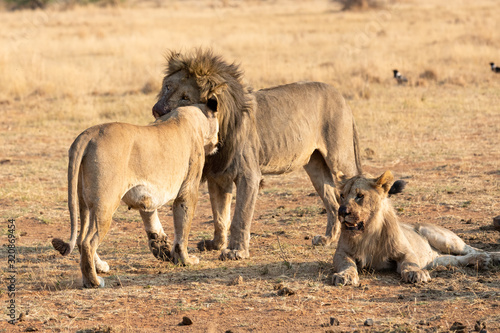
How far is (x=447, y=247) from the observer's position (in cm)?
578

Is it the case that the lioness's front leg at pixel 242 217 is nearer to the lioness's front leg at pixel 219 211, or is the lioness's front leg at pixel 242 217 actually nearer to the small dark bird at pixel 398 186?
the lioness's front leg at pixel 219 211

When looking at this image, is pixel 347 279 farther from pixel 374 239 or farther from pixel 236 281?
pixel 236 281

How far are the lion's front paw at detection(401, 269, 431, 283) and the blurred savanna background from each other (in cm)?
7

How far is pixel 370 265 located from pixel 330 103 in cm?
203

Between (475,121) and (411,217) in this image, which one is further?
(475,121)

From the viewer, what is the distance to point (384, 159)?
1041 cm

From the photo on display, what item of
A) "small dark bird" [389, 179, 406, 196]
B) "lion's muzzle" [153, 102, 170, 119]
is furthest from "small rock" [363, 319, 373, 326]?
"lion's muzzle" [153, 102, 170, 119]

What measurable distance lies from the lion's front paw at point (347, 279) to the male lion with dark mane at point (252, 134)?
1.17 m

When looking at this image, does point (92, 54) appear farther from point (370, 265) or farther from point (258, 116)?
point (370, 265)

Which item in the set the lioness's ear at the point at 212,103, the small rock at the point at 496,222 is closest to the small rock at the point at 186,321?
the lioness's ear at the point at 212,103

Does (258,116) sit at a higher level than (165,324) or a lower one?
higher

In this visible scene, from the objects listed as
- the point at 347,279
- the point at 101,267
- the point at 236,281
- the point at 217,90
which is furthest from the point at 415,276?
the point at 101,267

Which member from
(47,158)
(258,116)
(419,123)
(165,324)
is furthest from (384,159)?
A: (165,324)

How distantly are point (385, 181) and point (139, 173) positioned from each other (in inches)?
69.6
